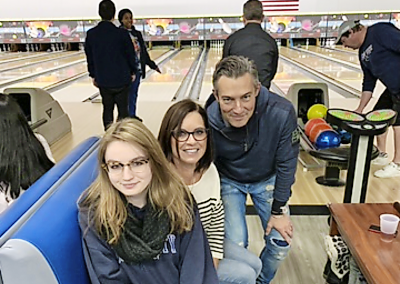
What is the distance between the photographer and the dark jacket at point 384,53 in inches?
99.4

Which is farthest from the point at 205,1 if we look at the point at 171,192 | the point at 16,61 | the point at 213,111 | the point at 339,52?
the point at 171,192

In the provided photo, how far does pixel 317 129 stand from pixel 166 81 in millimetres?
3919

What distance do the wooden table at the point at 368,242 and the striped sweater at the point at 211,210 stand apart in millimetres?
450

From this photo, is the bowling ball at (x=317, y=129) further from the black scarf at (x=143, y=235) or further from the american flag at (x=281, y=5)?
the american flag at (x=281, y=5)

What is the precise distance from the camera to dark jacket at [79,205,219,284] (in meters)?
1.02

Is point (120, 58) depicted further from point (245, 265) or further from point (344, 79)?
point (344, 79)

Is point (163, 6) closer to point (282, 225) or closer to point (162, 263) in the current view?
point (282, 225)

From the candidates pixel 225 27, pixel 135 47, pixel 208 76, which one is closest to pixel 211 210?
pixel 135 47

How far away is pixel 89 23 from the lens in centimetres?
1105

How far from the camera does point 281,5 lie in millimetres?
7055

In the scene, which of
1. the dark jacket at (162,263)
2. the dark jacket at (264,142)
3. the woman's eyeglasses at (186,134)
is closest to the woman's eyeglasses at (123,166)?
the dark jacket at (162,263)

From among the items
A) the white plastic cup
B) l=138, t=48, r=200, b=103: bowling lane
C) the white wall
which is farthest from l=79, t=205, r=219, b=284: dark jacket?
the white wall

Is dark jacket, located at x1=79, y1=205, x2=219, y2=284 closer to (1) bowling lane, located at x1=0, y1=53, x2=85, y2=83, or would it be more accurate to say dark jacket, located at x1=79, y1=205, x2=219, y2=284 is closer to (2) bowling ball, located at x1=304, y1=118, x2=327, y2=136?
(2) bowling ball, located at x1=304, y1=118, x2=327, y2=136

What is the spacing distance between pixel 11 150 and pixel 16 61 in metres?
9.07
